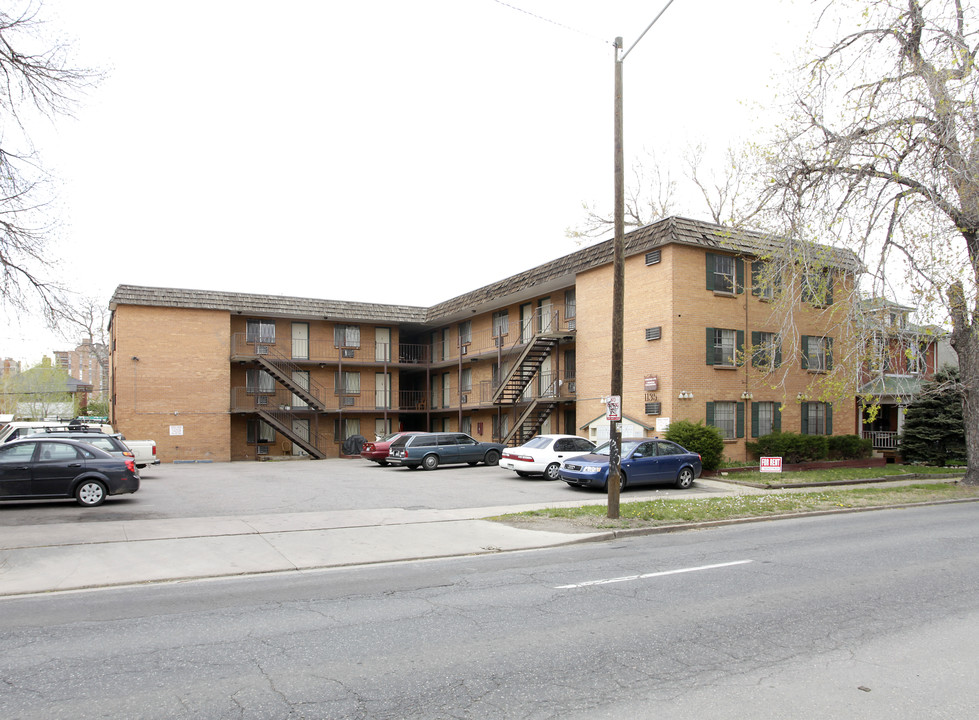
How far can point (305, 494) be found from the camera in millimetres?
19094

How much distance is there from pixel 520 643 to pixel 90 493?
42.6 feet

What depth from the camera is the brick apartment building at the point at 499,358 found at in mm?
25609

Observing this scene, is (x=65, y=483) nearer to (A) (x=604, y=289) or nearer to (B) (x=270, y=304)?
(A) (x=604, y=289)

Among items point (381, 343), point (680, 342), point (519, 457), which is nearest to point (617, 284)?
point (519, 457)

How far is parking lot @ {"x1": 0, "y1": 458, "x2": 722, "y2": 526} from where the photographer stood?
15109mm

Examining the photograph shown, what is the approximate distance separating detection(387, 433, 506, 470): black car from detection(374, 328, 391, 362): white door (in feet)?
46.3

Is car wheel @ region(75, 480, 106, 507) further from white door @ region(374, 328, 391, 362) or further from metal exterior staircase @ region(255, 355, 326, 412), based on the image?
white door @ region(374, 328, 391, 362)

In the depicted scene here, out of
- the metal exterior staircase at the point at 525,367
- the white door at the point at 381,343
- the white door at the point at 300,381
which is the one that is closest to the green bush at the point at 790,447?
the metal exterior staircase at the point at 525,367

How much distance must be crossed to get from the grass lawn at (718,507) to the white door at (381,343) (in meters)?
27.9

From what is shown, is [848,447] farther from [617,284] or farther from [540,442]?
[617,284]

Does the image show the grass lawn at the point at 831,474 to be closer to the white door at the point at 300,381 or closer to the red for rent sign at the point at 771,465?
the red for rent sign at the point at 771,465

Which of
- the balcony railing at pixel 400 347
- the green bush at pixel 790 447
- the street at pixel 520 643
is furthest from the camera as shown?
the balcony railing at pixel 400 347

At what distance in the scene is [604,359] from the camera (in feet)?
94.3

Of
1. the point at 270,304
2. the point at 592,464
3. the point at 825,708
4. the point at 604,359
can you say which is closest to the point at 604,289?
the point at 604,359
